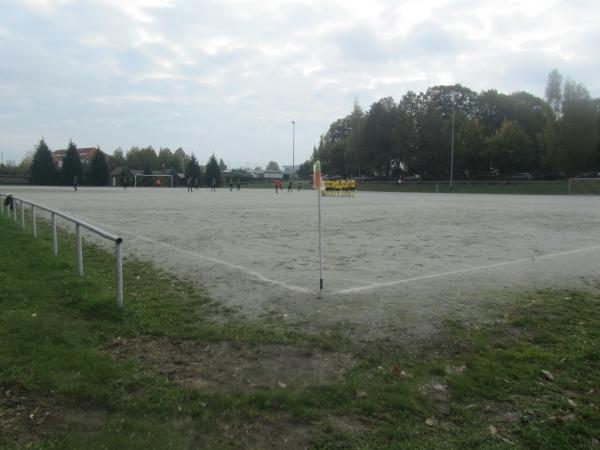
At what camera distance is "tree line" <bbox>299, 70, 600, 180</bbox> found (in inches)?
2301

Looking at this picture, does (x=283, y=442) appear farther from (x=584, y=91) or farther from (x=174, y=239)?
(x=584, y=91)

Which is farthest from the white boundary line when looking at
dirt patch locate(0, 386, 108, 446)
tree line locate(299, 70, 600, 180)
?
tree line locate(299, 70, 600, 180)

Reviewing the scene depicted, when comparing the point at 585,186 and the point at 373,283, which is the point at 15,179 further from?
the point at 373,283

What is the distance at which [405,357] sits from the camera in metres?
4.80

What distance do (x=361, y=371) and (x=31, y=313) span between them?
13.8 ft

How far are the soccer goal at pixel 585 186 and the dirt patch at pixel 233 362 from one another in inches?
2121

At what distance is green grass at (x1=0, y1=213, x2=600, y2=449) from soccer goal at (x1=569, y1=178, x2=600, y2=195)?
50660mm

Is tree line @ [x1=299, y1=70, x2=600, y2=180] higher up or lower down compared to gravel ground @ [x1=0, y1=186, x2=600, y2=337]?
higher up

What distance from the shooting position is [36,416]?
3621 millimetres

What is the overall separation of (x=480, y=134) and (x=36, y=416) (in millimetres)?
71887

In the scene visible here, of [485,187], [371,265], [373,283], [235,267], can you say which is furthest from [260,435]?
[485,187]

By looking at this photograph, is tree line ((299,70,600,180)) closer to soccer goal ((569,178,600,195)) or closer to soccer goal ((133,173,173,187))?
soccer goal ((569,178,600,195))

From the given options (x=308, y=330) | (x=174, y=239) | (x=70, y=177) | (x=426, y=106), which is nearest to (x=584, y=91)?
(x=426, y=106)

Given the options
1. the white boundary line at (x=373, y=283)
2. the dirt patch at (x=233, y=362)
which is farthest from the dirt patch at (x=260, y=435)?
the white boundary line at (x=373, y=283)
